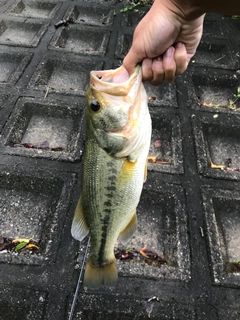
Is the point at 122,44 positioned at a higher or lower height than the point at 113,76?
lower

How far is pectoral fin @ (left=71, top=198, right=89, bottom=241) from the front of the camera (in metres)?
2.05

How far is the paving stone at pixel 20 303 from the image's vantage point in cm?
250

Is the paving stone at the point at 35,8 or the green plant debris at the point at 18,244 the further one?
the paving stone at the point at 35,8

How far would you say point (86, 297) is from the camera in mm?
2564

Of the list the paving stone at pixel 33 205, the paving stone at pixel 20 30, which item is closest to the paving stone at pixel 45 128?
the paving stone at pixel 33 205

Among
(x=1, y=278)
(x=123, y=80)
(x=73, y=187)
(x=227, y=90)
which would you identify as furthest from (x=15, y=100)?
(x=227, y=90)

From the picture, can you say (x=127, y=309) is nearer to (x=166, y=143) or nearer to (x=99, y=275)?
(x=99, y=275)

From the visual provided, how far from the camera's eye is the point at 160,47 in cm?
207

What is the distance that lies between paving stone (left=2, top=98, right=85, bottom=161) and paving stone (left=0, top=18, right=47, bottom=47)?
184 cm

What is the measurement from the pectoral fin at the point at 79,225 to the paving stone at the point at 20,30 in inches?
166

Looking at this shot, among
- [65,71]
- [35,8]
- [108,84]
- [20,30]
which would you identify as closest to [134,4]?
[35,8]

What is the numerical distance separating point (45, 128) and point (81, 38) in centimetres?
227

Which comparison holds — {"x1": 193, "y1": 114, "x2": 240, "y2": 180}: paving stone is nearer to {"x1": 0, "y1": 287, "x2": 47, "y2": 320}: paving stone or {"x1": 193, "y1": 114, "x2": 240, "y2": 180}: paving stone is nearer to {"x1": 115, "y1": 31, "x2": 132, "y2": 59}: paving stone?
{"x1": 115, "y1": 31, "x2": 132, "y2": 59}: paving stone

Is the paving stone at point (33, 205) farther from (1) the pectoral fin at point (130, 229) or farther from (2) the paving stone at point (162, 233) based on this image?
(1) the pectoral fin at point (130, 229)
